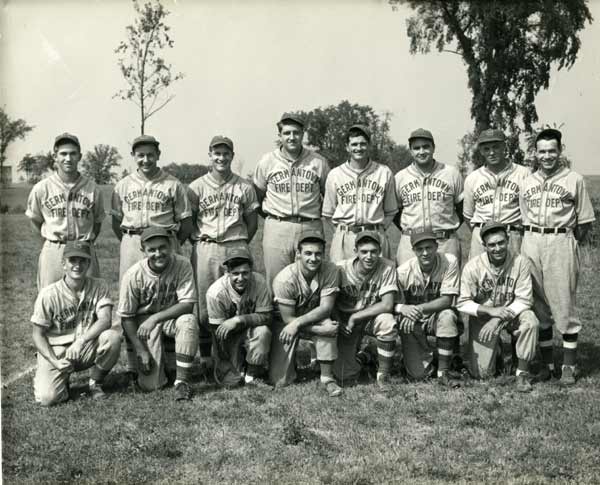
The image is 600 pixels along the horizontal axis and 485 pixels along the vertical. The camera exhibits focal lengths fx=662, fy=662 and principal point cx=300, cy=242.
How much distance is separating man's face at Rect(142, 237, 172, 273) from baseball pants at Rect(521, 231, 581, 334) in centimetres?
336

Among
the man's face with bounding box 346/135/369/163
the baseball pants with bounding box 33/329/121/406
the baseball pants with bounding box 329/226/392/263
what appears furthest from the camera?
the baseball pants with bounding box 329/226/392/263

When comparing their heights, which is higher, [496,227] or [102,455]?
[496,227]

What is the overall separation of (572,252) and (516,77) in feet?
43.7

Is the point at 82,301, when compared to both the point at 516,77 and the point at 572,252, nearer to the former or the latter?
the point at 572,252

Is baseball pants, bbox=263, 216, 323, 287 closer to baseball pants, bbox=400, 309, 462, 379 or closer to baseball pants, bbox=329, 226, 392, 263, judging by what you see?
baseball pants, bbox=329, 226, 392, 263

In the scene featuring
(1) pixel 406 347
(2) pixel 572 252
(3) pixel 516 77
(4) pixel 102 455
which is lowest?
(4) pixel 102 455

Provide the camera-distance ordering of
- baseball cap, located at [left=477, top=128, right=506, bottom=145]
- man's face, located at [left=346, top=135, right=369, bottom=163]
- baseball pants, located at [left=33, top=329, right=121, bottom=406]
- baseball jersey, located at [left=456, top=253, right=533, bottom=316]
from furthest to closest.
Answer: man's face, located at [left=346, top=135, right=369, bottom=163] < baseball cap, located at [left=477, top=128, right=506, bottom=145] < baseball jersey, located at [left=456, top=253, right=533, bottom=316] < baseball pants, located at [left=33, top=329, right=121, bottom=406]

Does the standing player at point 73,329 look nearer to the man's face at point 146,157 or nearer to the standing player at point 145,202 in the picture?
the standing player at point 145,202

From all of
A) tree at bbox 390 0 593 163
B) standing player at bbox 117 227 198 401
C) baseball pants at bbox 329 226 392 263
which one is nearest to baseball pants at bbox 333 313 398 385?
baseball pants at bbox 329 226 392 263

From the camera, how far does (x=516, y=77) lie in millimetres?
18062

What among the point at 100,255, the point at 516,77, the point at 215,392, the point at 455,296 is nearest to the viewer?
the point at 215,392

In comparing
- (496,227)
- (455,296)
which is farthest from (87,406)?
(496,227)

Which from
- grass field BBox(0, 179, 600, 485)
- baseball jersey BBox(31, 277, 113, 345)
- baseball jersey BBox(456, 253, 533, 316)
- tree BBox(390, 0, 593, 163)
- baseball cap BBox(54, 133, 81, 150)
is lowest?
grass field BBox(0, 179, 600, 485)

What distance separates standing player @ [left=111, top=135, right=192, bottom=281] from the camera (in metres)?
6.37
